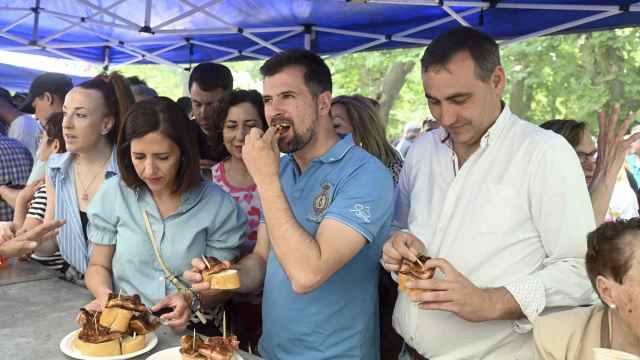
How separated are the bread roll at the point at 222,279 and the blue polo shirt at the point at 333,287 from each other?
23cm

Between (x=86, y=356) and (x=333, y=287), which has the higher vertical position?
(x=333, y=287)

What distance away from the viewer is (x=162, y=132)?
7.77 ft

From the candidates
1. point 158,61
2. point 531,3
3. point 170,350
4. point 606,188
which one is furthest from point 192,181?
point 158,61

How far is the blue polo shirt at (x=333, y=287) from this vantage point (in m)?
2.06

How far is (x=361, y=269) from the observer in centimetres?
217

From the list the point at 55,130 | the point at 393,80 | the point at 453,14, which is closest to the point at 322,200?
the point at 55,130

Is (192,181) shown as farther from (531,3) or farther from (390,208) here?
(531,3)

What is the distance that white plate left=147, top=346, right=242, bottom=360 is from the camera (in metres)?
1.79

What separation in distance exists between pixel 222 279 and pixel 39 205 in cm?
157

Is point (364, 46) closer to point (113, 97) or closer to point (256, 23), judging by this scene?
point (256, 23)

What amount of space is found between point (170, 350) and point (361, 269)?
780 mm

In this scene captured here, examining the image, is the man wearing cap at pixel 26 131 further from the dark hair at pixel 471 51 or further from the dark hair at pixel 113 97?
the dark hair at pixel 471 51

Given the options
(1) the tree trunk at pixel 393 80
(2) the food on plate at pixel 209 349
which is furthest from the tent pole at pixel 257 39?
(1) the tree trunk at pixel 393 80

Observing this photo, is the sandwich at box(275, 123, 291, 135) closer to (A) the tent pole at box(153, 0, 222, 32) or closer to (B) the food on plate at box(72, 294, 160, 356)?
(B) the food on plate at box(72, 294, 160, 356)
